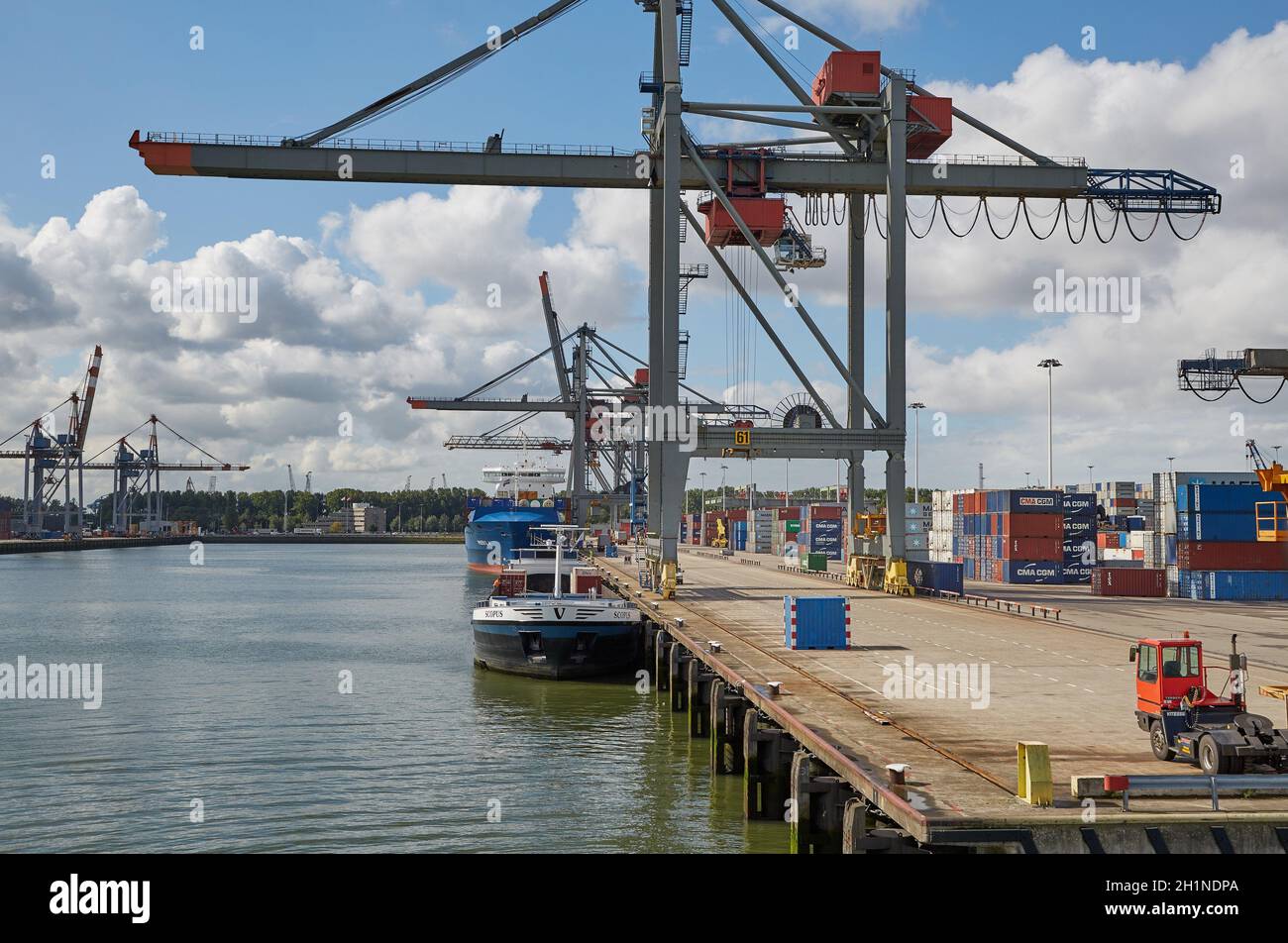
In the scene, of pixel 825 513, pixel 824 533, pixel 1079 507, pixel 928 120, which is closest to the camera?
pixel 928 120

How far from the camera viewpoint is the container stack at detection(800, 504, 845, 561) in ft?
389

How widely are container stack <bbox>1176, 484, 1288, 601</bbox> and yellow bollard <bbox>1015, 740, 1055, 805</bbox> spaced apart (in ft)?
163

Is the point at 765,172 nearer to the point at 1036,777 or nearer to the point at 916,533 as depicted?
the point at 916,533

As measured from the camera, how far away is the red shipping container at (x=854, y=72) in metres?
51.9

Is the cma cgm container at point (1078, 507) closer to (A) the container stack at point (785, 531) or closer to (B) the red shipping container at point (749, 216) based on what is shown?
(B) the red shipping container at point (749, 216)

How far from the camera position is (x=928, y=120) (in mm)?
52750

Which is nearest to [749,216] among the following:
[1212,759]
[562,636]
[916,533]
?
[562,636]

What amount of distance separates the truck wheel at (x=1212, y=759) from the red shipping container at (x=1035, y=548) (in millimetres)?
58398

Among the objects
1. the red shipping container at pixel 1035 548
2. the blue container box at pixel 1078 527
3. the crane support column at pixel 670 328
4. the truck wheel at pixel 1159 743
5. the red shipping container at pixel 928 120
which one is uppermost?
the red shipping container at pixel 928 120

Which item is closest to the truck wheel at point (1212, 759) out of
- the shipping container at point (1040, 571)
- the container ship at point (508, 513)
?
the shipping container at point (1040, 571)

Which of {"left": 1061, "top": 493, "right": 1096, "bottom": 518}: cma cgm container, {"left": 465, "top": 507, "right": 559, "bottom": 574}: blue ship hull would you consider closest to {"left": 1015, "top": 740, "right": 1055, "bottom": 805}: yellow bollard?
{"left": 1061, "top": 493, "right": 1096, "bottom": 518}: cma cgm container

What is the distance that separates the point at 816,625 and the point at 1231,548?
36.0m

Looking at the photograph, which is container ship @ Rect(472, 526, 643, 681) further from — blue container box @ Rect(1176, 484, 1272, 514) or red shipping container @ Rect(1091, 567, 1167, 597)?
blue container box @ Rect(1176, 484, 1272, 514)

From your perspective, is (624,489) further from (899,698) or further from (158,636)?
(899,698)
